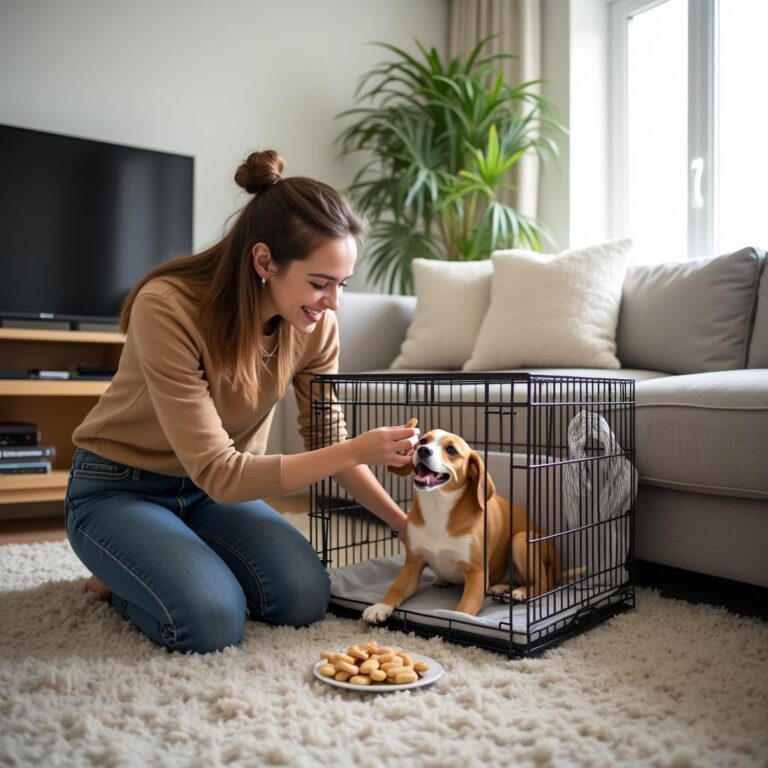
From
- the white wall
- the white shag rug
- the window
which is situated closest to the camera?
the white shag rug

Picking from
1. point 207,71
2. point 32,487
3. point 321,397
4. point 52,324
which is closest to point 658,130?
point 207,71

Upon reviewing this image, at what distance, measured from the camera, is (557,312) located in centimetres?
271

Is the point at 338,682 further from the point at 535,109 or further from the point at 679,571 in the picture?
the point at 535,109

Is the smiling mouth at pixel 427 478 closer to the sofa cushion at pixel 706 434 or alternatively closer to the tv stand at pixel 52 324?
the sofa cushion at pixel 706 434

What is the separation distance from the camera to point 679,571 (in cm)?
206

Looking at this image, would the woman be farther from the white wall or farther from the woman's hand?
the white wall

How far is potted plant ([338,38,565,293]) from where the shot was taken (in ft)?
11.5

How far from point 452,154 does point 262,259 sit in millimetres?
2344

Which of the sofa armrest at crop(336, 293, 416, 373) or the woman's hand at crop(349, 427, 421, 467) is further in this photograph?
the sofa armrest at crop(336, 293, 416, 373)

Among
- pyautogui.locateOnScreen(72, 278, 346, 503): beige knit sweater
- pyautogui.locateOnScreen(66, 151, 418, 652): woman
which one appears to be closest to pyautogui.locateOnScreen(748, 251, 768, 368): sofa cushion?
pyautogui.locateOnScreen(66, 151, 418, 652): woman

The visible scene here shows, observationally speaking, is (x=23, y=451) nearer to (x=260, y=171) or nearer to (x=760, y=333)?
(x=260, y=171)

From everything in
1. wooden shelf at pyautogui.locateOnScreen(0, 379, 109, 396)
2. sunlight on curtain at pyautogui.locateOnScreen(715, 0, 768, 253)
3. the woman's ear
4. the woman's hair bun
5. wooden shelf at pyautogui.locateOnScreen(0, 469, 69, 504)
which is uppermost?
sunlight on curtain at pyautogui.locateOnScreen(715, 0, 768, 253)

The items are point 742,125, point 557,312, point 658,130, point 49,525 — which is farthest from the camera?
point 658,130

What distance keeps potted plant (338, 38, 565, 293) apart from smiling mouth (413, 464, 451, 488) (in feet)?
6.92
